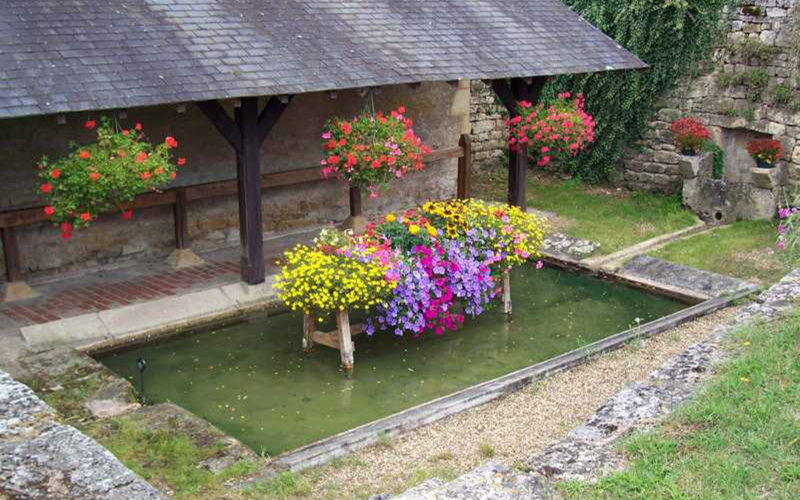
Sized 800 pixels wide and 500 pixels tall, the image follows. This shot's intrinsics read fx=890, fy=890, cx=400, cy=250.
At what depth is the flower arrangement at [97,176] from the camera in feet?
22.9

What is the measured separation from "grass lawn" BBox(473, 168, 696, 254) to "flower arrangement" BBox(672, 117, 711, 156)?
768mm

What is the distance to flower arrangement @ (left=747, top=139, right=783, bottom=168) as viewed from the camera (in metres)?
11.0

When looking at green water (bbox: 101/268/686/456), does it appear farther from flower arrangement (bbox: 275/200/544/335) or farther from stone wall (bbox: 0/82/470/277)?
stone wall (bbox: 0/82/470/277)

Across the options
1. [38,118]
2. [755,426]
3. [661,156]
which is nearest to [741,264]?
[661,156]

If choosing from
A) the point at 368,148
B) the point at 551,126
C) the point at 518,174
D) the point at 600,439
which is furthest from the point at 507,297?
the point at 600,439

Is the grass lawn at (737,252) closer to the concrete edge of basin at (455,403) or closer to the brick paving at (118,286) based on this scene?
the concrete edge of basin at (455,403)

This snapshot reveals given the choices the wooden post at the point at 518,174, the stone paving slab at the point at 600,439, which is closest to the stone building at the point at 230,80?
the wooden post at the point at 518,174

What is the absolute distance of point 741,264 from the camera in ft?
31.7

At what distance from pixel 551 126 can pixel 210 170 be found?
3745 mm

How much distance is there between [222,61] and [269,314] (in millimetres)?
2409

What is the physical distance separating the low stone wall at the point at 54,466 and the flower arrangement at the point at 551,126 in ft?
23.3

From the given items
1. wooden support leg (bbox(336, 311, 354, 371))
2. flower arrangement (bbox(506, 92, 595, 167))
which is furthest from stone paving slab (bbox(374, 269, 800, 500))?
flower arrangement (bbox(506, 92, 595, 167))

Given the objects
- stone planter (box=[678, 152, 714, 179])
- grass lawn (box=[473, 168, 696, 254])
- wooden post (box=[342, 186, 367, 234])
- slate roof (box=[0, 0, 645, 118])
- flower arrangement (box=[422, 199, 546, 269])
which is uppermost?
slate roof (box=[0, 0, 645, 118])

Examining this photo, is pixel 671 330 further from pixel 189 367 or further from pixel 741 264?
pixel 189 367
